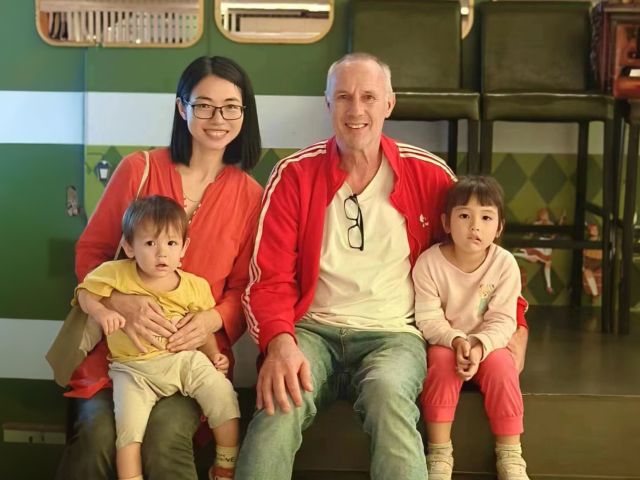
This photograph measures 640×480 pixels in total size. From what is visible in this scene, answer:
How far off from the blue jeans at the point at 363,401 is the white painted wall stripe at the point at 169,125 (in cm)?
154

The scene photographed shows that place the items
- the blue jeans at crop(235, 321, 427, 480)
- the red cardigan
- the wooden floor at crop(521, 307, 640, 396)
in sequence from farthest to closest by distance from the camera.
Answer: the wooden floor at crop(521, 307, 640, 396)
the red cardigan
the blue jeans at crop(235, 321, 427, 480)

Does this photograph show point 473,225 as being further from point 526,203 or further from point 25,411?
point 25,411

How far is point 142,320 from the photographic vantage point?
90.6 inches

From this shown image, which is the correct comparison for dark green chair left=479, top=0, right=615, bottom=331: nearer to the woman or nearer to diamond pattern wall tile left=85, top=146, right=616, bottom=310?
diamond pattern wall tile left=85, top=146, right=616, bottom=310

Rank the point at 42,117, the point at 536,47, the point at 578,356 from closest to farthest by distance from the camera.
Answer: the point at 578,356 < the point at 536,47 < the point at 42,117

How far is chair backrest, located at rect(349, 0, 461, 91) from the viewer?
3.64 metres

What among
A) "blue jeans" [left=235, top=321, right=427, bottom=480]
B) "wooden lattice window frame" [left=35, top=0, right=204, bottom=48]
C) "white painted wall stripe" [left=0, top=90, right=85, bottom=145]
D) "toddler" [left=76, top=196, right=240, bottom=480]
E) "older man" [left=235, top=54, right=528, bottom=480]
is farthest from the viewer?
"white painted wall stripe" [left=0, top=90, right=85, bottom=145]

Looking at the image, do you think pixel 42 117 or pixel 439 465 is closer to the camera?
pixel 439 465

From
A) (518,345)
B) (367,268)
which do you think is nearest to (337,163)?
(367,268)

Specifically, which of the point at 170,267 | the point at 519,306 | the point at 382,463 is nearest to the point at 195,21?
the point at 170,267

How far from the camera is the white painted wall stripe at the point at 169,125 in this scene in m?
3.79

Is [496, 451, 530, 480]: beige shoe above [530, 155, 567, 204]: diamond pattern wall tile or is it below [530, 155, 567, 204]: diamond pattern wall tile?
below

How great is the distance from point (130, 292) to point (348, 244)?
64 centimetres

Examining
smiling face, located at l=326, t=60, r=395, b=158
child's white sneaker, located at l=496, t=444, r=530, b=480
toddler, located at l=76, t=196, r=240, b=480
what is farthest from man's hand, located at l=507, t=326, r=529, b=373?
toddler, located at l=76, t=196, r=240, b=480
